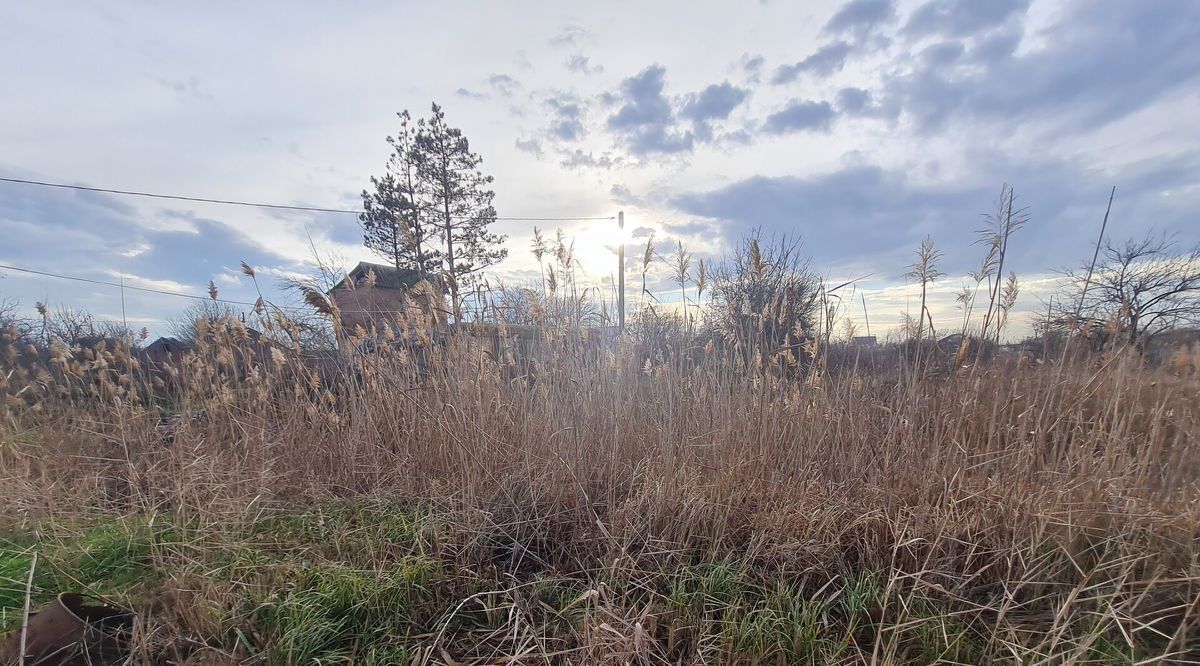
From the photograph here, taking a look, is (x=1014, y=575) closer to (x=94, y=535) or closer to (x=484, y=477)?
(x=484, y=477)

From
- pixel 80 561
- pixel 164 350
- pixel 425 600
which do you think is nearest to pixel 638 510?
pixel 425 600

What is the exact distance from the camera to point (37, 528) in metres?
2.23

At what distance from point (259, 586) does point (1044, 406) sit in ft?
12.4

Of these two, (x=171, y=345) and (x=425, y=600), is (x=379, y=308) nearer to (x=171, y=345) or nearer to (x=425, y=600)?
(x=425, y=600)

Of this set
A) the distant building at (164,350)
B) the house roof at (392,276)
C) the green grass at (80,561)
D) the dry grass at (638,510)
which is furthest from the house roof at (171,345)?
the green grass at (80,561)

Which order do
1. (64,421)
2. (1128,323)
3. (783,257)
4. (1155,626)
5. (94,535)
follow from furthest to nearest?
1. (783,257)
2. (64,421)
3. (1128,323)
4. (94,535)
5. (1155,626)

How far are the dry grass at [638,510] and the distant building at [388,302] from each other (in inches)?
11.2

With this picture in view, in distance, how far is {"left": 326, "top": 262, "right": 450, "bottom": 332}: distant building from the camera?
3.22m

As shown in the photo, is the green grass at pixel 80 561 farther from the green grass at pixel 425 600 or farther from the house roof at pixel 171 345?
the house roof at pixel 171 345

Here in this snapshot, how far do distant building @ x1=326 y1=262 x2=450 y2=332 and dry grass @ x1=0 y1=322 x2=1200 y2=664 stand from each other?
0.28 metres

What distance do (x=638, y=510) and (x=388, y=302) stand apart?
2.88 metres

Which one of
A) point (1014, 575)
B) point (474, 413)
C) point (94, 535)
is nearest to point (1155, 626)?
point (1014, 575)

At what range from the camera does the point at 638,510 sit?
2170 mm

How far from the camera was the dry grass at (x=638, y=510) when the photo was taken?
1608 millimetres
